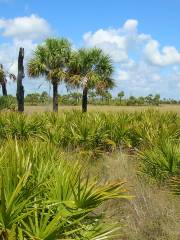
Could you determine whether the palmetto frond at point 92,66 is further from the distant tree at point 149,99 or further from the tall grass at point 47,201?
the distant tree at point 149,99

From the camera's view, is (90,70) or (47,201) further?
(90,70)

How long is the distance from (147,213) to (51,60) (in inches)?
Answer: 1110

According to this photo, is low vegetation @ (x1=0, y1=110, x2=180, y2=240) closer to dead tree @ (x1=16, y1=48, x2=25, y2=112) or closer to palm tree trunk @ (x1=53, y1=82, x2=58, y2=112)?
dead tree @ (x1=16, y1=48, x2=25, y2=112)

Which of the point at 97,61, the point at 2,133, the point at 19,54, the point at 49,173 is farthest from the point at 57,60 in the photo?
the point at 49,173

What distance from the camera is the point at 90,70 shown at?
3478 cm

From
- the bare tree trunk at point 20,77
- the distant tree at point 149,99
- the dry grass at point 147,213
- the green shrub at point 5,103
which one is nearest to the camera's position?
the dry grass at point 147,213

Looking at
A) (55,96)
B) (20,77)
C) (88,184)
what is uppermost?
(20,77)

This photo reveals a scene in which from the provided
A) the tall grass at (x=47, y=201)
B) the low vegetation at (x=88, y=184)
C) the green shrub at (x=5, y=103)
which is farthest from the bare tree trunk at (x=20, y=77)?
the tall grass at (x=47, y=201)

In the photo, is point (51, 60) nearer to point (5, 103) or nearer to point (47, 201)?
point (5, 103)

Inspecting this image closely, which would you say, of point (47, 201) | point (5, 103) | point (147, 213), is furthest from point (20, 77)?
point (47, 201)

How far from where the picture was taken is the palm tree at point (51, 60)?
35.3m

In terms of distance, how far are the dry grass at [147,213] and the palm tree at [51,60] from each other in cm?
2576

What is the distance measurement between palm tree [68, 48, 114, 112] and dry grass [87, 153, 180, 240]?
24.6 m

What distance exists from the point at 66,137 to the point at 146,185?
485 centimetres
